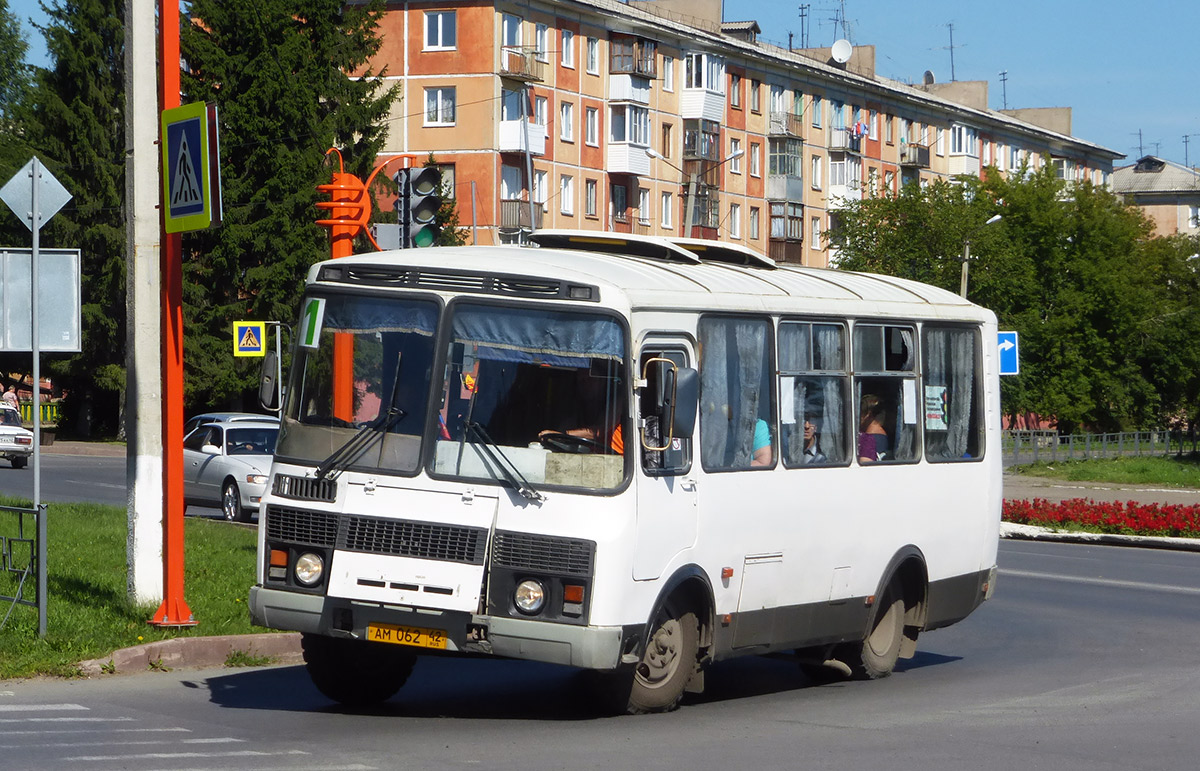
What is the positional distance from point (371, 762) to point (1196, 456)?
54820mm

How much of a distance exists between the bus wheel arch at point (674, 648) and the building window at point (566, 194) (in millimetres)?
61016

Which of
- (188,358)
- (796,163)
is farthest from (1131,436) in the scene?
(188,358)

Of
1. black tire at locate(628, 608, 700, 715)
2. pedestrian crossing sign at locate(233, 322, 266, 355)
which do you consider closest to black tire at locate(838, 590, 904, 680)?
black tire at locate(628, 608, 700, 715)

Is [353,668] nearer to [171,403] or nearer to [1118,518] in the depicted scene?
[171,403]

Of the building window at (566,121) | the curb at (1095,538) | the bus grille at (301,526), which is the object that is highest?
the building window at (566,121)

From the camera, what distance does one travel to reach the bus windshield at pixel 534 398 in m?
9.29

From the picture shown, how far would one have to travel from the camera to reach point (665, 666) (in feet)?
32.4

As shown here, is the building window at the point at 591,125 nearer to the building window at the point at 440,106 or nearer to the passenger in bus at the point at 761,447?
the building window at the point at 440,106

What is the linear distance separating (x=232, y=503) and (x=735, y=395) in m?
17.2

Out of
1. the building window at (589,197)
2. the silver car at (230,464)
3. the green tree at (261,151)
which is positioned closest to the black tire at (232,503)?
the silver car at (230,464)

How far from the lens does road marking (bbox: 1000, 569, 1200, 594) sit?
20453 mm

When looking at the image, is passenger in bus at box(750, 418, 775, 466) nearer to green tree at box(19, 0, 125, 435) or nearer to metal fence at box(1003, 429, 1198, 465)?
metal fence at box(1003, 429, 1198, 465)

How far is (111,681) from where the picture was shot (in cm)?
1071

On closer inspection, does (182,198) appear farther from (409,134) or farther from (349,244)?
(409,134)
